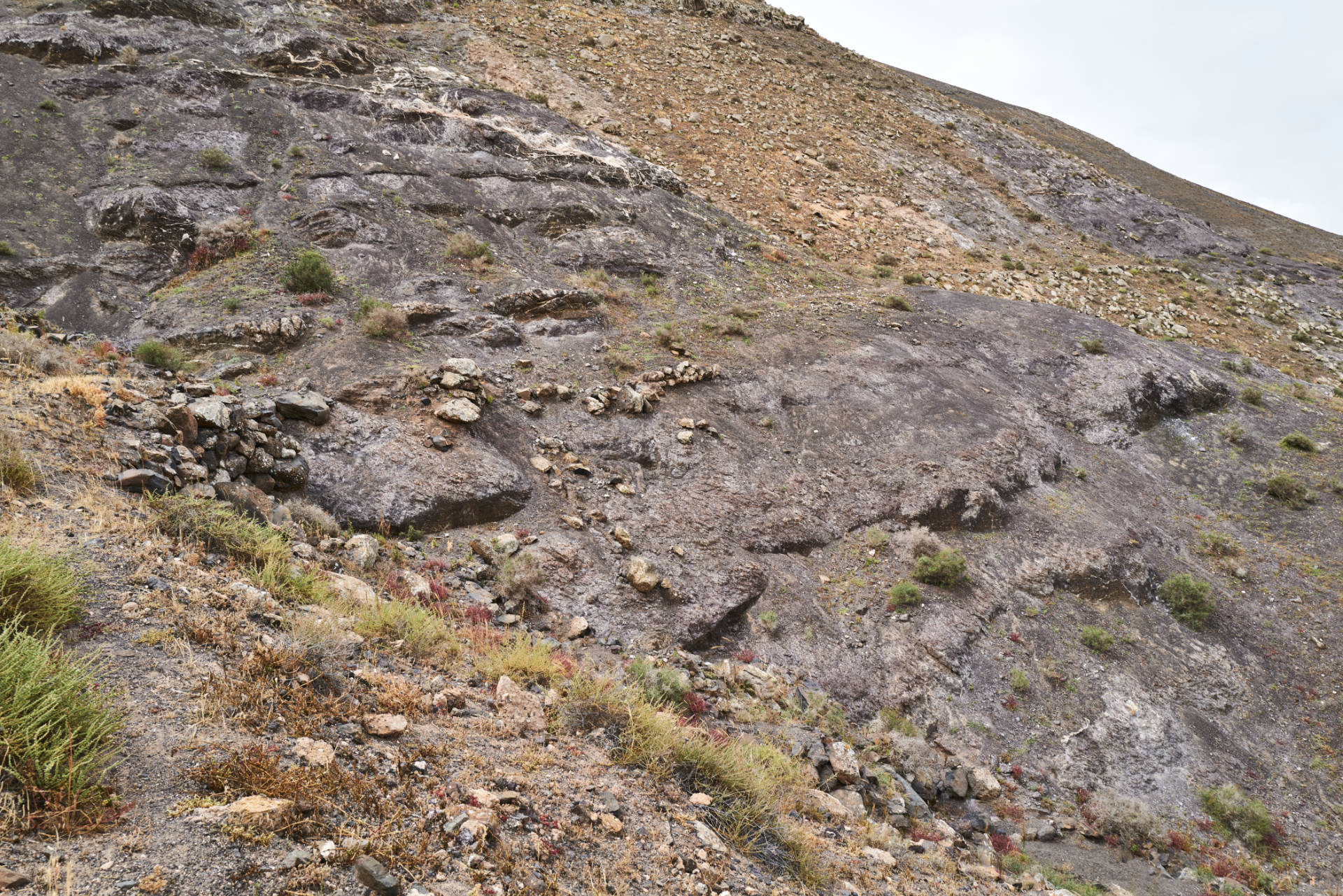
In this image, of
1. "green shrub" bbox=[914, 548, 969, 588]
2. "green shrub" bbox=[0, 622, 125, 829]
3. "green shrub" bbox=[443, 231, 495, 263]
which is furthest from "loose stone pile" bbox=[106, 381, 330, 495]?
"green shrub" bbox=[914, 548, 969, 588]

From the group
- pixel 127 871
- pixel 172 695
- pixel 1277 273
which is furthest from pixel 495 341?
pixel 1277 273

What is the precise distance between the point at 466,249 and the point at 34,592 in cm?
1500

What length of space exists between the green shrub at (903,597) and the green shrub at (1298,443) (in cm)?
1358

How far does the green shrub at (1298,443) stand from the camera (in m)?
16.0

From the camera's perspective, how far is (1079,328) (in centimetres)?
1950

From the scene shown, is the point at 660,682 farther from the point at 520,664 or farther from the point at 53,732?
the point at 53,732

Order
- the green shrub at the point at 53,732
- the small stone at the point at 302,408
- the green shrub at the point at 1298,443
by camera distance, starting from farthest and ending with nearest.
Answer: the green shrub at the point at 1298,443 → the small stone at the point at 302,408 → the green shrub at the point at 53,732

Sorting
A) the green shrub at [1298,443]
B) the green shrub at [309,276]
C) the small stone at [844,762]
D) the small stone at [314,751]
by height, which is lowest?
the small stone at [844,762]

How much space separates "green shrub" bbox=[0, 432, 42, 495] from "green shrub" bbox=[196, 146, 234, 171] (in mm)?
16271

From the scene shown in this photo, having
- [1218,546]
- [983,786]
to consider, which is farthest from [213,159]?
[1218,546]

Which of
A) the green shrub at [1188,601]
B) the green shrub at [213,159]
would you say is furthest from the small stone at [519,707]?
the green shrub at [213,159]

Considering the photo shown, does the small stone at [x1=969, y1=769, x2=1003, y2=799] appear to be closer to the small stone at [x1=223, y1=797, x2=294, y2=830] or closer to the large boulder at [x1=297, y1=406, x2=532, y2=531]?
the large boulder at [x1=297, y1=406, x2=532, y2=531]

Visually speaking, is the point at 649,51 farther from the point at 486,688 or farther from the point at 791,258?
the point at 486,688

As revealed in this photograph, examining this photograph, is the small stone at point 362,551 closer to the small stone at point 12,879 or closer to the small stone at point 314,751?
the small stone at point 314,751
